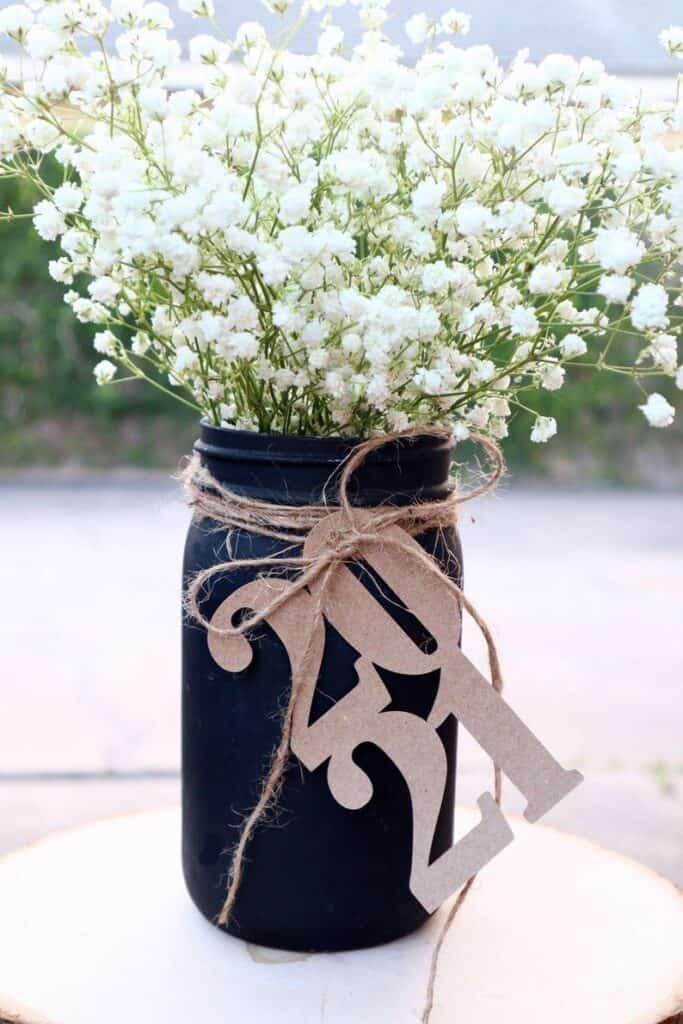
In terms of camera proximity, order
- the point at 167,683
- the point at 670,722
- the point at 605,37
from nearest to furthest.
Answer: the point at 605,37
the point at 670,722
the point at 167,683

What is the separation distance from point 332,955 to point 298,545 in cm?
31

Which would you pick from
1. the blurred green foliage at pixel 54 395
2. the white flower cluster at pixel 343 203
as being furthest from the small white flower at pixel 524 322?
the blurred green foliage at pixel 54 395

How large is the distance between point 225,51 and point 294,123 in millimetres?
80

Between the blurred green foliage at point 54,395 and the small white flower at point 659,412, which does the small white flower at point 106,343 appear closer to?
the small white flower at point 659,412

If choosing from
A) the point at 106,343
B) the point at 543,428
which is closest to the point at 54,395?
the point at 106,343

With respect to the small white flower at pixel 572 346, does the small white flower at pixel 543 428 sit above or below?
below

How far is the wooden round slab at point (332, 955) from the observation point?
84cm

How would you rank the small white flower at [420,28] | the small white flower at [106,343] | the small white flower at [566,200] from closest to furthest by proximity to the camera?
the small white flower at [566,200] → the small white flower at [420,28] → the small white flower at [106,343]

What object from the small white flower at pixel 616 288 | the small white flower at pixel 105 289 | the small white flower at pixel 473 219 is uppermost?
the small white flower at pixel 473 219

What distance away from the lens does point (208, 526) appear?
906 millimetres

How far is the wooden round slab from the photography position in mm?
836

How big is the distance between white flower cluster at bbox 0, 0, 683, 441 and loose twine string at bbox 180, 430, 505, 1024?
6 centimetres

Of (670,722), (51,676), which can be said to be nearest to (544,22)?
(670,722)

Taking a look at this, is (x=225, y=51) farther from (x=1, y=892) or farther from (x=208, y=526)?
(x=1, y=892)
